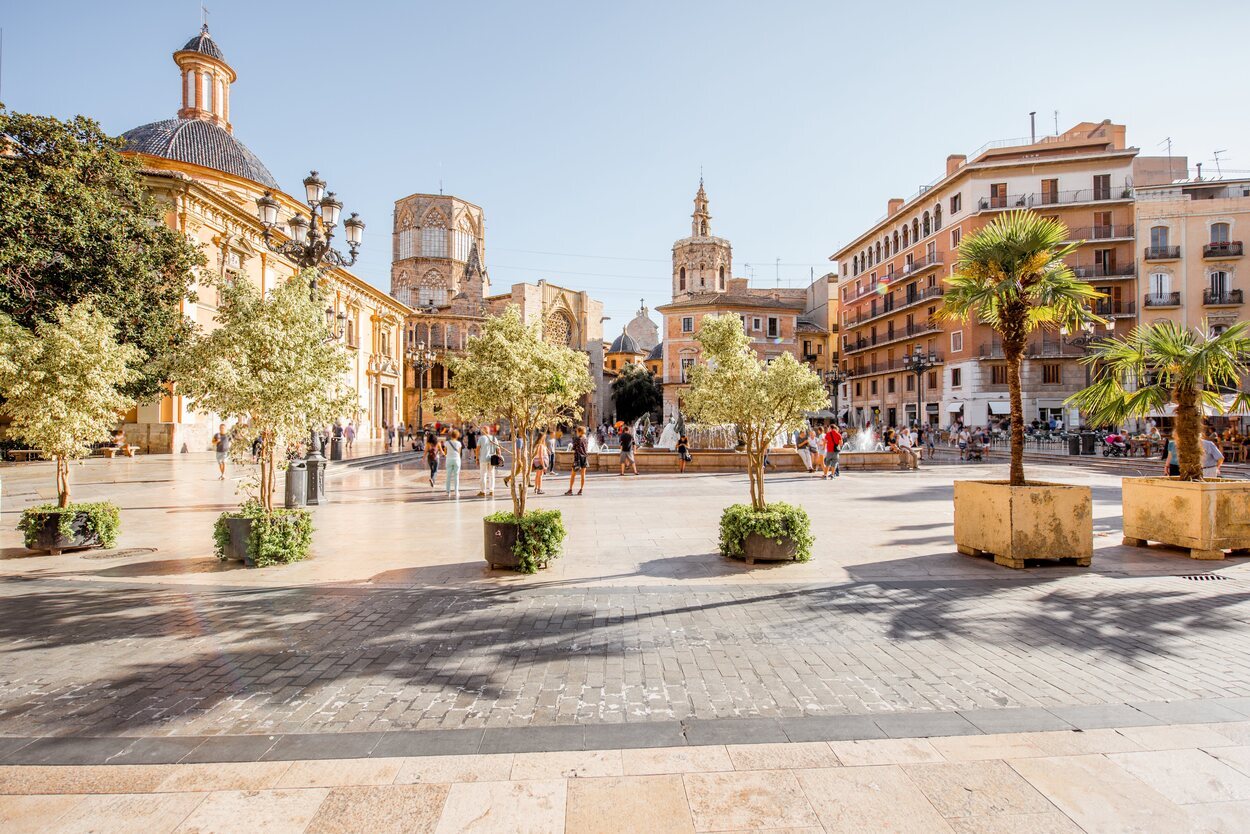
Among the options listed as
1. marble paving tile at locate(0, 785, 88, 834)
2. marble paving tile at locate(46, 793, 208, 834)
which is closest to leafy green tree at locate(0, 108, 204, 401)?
marble paving tile at locate(0, 785, 88, 834)

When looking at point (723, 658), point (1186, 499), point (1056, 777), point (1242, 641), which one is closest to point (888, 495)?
point (1186, 499)

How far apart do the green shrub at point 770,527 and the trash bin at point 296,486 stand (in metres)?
8.35

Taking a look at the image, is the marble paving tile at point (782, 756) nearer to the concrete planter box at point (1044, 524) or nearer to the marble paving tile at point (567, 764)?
the marble paving tile at point (567, 764)

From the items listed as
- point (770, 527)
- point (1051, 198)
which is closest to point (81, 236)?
point (770, 527)

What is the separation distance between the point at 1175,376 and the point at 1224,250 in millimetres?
38817

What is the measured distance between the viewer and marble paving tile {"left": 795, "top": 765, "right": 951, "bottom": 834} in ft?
8.29

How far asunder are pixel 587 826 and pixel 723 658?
195 cm

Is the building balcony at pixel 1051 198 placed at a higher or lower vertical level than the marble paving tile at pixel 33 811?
higher

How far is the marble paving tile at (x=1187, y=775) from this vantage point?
106 inches

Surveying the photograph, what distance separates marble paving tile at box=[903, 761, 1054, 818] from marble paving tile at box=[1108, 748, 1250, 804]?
54 centimetres

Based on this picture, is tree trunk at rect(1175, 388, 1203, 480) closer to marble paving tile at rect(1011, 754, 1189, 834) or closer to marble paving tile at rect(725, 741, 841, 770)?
marble paving tile at rect(1011, 754, 1189, 834)

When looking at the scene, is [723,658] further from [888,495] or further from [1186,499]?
[888,495]

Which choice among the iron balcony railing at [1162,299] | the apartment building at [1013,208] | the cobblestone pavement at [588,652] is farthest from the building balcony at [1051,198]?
the cobblestone pavement at [588,652]

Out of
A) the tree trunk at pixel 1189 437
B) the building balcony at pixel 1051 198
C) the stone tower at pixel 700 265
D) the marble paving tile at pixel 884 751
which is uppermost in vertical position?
the stone tower at pixel 700 265
